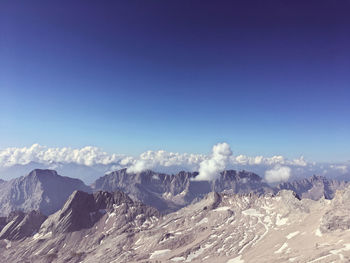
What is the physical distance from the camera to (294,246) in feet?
647

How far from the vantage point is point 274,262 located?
158375 millimetres

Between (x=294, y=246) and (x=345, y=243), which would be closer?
(x=345, y=243)

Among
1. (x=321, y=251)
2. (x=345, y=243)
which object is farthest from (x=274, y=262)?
(x=345, y=243)

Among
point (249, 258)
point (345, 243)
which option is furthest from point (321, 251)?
Result: point (249, 258)

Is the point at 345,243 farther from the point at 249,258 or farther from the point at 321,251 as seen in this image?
the point at 249,258

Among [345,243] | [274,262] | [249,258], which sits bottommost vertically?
[249,258]

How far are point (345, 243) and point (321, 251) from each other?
22.2m

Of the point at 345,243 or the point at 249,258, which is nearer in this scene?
the point at 345,243

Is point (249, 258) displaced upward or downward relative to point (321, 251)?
downward

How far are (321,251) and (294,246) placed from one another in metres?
49.1

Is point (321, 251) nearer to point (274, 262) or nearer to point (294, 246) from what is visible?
point (274, 262)

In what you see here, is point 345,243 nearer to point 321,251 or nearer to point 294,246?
point 321,251

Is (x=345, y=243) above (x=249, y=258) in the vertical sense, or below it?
above

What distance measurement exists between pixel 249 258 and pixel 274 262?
40425mm
